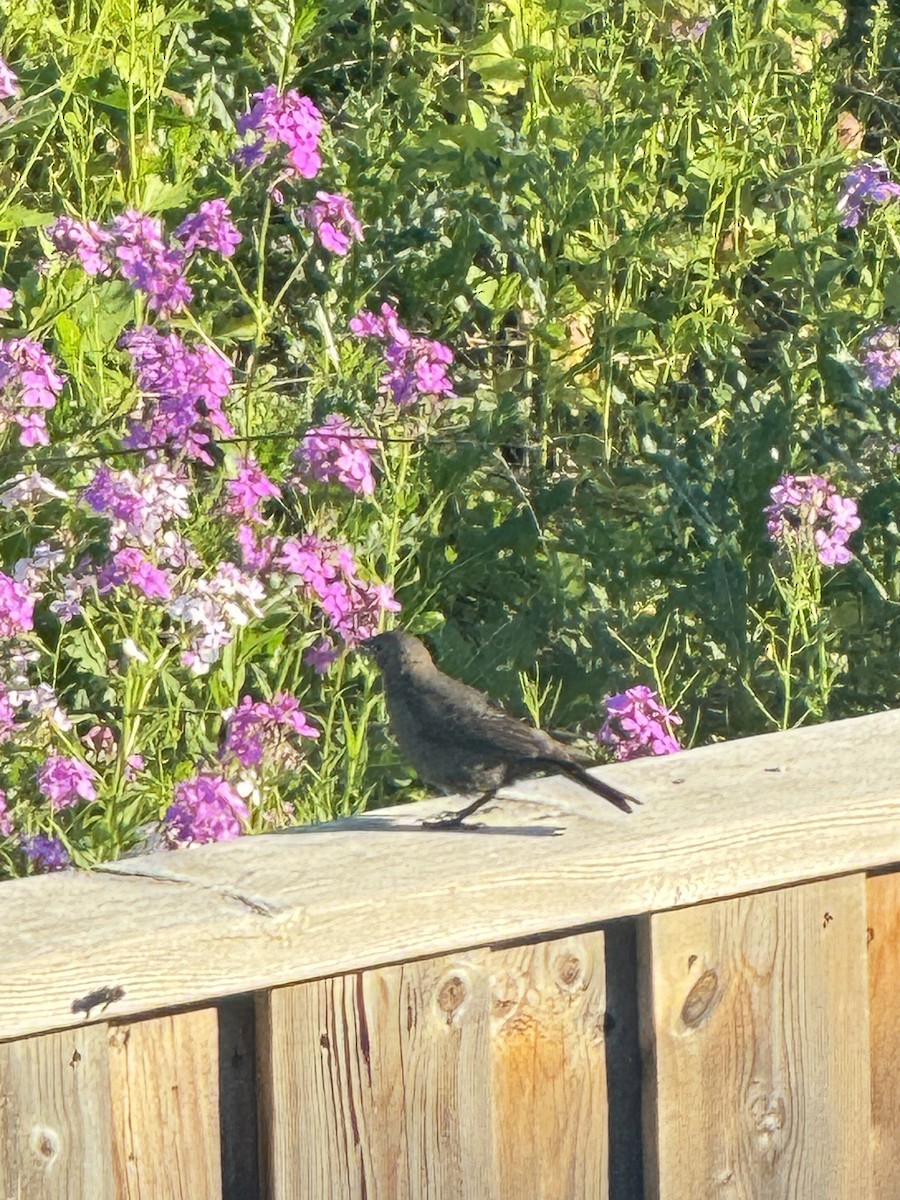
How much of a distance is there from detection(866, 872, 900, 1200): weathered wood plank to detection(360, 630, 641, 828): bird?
0.98ft

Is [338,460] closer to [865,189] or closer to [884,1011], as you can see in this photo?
[865,189]

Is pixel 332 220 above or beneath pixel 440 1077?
above

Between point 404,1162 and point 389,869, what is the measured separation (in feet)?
0.94

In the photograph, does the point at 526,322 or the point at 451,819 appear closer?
the point at 451,819

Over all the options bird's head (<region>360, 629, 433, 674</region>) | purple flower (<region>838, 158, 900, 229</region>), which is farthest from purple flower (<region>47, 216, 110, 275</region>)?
purple flower (<region>838, 158, 900, 229</region>)

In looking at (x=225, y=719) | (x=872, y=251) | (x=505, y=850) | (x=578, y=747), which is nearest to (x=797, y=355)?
(x=872, y=251)

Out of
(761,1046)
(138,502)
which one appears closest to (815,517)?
(138,502)

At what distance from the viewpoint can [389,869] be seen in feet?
6.10

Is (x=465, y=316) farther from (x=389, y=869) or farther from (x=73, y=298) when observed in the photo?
(x=389, y=869)

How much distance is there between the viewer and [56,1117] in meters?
1.60

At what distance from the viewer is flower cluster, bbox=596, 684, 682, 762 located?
11.8 ft

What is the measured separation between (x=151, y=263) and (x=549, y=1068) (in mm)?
2801

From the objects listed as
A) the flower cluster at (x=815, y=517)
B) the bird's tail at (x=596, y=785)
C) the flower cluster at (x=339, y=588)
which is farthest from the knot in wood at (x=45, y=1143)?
the flower cluster at (x=815, y=517)

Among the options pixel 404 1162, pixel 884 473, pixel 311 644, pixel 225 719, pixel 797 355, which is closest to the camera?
pixel 404 1162
